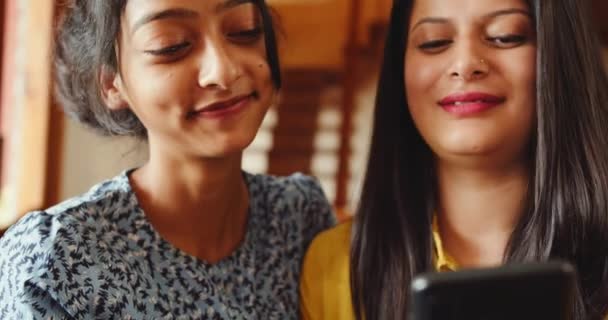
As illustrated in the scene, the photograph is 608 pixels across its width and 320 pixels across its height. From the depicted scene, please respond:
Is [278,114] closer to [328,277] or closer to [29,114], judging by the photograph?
[29,114]

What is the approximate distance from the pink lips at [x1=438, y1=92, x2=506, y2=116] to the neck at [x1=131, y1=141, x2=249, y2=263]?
1.20ft

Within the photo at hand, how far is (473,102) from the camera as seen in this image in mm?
1141

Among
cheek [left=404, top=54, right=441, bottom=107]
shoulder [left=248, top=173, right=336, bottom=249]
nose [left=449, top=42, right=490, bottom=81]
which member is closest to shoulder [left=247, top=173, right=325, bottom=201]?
shoulder [left=248, top=173, right=336, bottom=249]

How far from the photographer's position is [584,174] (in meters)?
1.20

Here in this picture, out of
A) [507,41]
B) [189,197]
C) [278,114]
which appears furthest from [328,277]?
[278,114]

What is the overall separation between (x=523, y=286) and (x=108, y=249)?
0.74m

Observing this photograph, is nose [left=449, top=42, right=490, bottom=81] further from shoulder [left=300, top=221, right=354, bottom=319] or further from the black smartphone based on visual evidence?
the black smartphone

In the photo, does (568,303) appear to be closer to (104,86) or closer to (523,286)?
(523,286)

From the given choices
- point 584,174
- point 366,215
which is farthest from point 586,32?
point 366,215

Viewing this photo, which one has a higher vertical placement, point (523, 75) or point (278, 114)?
point (523, 75)

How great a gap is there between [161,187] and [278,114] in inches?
145

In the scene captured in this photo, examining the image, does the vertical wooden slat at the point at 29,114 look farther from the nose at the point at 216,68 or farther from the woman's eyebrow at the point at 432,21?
the woman's eyebrow at the point at 432,21

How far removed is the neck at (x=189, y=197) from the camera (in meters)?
1.20

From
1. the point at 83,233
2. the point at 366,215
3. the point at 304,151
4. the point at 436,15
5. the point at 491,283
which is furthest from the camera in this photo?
the point at 304,151
